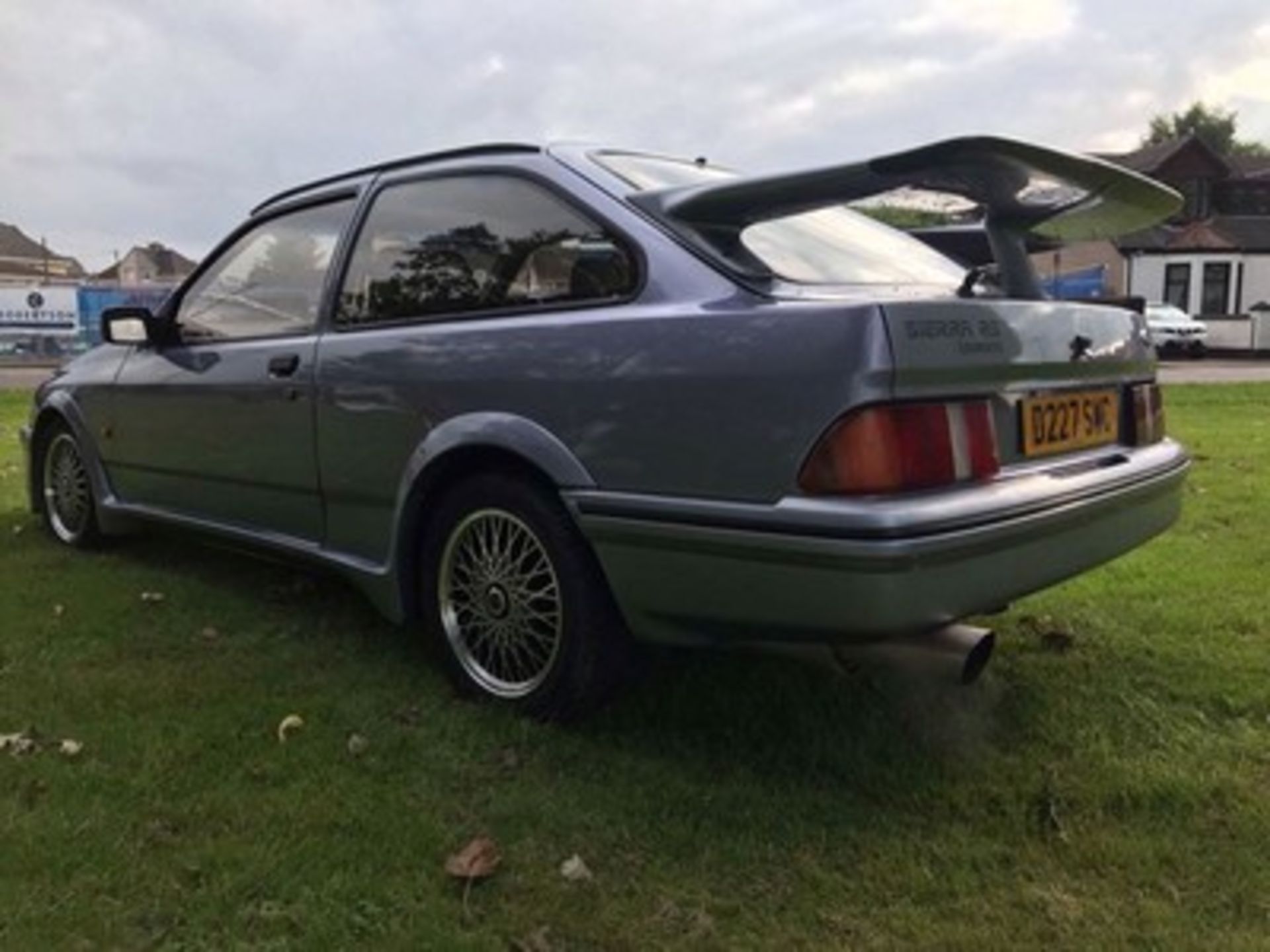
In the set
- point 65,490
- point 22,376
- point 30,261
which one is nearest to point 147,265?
point 30,261

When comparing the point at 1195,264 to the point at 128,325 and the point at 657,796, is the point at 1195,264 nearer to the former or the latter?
the point at 128,325

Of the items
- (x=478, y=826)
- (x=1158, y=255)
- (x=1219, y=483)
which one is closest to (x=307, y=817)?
(x=478, y=826)

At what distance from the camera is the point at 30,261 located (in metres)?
80.9

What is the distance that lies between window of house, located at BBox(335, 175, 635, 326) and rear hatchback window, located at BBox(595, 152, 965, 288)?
10.3 inches

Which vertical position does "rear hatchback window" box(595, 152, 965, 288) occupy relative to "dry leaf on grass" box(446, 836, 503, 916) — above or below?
above

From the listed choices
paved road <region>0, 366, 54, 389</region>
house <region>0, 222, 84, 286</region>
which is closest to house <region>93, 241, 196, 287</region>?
house <region>0, 222, 84, 286</region>

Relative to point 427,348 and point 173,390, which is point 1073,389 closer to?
point 427,348

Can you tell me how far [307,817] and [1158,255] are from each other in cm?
4643

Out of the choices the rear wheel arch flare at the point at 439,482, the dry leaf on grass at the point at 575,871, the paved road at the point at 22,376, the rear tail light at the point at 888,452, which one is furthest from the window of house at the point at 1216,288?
the dry leaf on grass at the point at 575,871

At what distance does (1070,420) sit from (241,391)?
265 centimetres

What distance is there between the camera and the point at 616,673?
3078 mm

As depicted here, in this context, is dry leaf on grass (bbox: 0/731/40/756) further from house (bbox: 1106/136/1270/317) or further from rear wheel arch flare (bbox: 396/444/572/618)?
house (bbox: 1106/136/1270/317)

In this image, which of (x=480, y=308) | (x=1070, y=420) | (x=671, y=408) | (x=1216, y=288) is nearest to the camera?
(x=671, y=408)

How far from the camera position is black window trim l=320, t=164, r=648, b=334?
9.91ft
